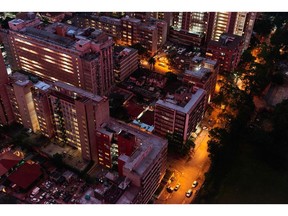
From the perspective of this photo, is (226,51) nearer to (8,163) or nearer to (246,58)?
(246,58)

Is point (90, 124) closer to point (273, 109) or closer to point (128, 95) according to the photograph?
point (128, 95)

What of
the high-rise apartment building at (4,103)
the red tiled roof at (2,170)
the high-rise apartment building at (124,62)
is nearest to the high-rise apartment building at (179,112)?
the high-rise apartment building at (124,62)

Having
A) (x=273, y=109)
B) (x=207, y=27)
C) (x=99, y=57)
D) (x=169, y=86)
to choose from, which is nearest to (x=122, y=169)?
(x=99, y=57)

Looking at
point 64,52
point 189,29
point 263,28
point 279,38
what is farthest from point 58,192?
point 263,28

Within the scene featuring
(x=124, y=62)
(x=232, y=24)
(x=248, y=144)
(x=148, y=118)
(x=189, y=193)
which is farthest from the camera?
(x=232, y=24)

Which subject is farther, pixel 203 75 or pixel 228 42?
pixel 228 42

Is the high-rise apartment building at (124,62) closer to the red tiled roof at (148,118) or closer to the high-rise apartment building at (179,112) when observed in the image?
the red tiled roof at (148,118)

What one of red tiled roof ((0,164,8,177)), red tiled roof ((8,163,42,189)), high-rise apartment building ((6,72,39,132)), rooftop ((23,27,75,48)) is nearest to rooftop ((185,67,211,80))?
rooftop ((23,27,75,48))
